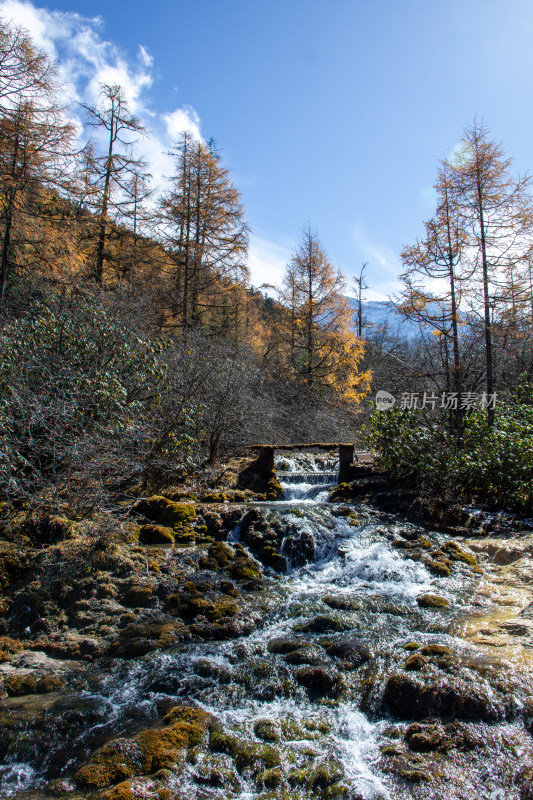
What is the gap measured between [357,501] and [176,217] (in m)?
12.8

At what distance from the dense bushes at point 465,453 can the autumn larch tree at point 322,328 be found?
970cm

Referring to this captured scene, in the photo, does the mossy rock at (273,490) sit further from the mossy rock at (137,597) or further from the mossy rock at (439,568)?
the mossy rock at (137,597)

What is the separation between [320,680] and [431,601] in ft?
7.72

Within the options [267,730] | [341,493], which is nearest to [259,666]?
[267,730]

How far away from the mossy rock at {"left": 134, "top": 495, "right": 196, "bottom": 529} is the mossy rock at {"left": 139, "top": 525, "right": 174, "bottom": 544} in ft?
1.49

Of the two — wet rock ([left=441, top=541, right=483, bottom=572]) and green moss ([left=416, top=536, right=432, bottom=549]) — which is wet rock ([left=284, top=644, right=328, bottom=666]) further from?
green moss ([left=416, top=536, right=432, bottom=549])

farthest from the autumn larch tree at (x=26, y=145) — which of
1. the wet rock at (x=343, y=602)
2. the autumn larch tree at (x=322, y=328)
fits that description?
the autumn larch tree at (x=322, y=328)

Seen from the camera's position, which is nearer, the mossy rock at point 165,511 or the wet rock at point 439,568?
the wet rock at point 439,568

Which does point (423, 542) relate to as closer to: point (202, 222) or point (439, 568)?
point (439, 568)

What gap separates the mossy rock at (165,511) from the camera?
8.30 metres

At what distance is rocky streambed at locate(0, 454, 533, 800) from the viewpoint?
327 cm

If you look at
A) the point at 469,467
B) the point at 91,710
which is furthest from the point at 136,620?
→ the point at 469,467

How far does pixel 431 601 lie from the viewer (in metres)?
6.00

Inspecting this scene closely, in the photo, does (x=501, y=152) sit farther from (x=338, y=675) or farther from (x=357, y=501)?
(x=338, y=675)
